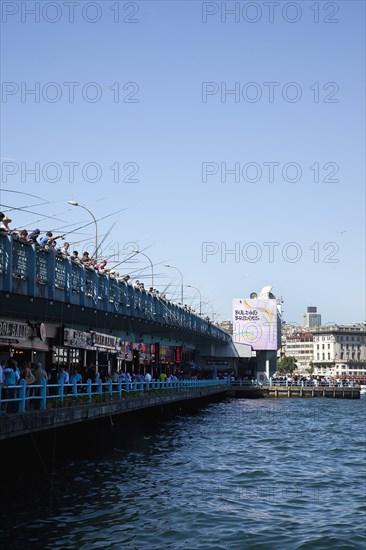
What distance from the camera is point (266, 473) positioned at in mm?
28688

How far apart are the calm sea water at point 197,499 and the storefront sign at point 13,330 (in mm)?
7584

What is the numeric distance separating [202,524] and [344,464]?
13.9 m

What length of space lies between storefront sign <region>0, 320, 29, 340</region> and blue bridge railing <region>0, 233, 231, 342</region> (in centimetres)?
344

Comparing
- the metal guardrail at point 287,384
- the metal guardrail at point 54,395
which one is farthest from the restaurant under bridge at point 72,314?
the metal guardrail at point 287,384

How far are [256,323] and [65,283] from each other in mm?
88205

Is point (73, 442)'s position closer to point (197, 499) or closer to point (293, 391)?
point (197, 499)

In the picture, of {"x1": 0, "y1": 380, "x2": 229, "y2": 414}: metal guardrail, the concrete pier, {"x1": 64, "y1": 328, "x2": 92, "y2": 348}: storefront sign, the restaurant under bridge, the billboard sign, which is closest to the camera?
{"x1": 0, "y1": 380, "x2": 229, "y2": 414}: metal guardrail

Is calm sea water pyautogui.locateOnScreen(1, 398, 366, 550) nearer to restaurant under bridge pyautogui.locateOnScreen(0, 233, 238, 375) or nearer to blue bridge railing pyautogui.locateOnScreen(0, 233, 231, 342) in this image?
blue bridge railing pyautogui.locateOnScreen(0, 233, 231, 342)

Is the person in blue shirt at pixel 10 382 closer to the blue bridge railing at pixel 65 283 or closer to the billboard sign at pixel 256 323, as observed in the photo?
the blue bridge railing at pixel 65 283

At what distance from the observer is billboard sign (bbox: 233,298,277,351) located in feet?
394

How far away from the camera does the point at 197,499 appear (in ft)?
75.4

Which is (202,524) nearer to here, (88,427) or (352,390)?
(88,427)

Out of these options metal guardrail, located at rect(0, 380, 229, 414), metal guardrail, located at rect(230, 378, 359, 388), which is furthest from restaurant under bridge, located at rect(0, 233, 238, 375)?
metal guardrail, located at rect(230, 378, 359, 388)

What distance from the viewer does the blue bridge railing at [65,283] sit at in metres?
28.2
